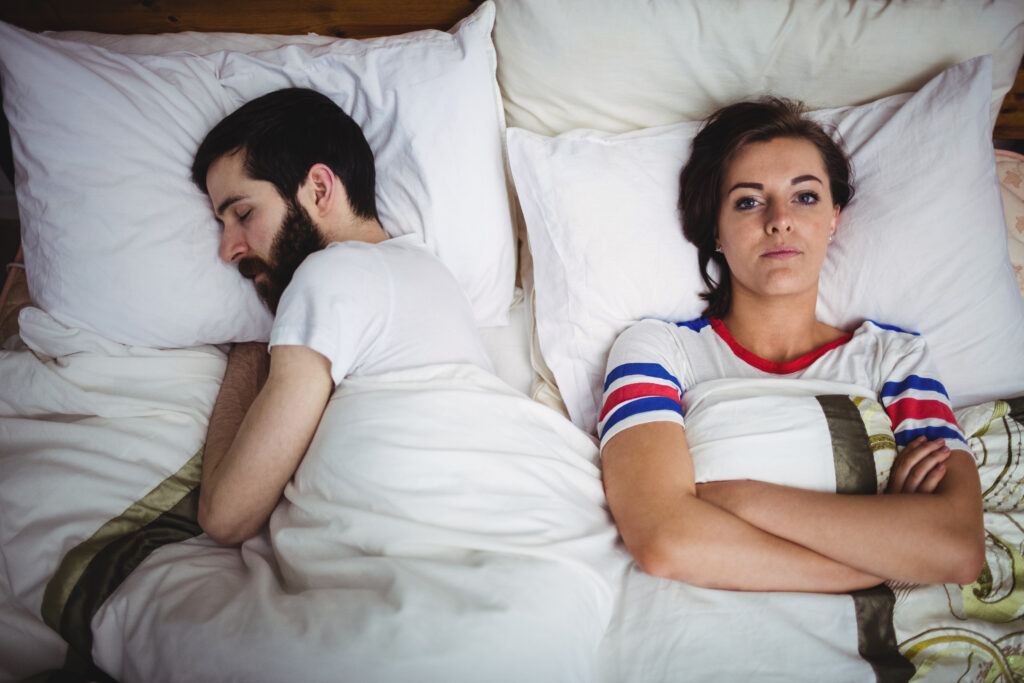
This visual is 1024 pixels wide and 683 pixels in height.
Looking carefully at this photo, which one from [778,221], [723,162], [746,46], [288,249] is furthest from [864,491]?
[288,249]

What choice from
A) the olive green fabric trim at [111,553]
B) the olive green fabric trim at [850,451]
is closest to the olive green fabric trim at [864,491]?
the olive green fabric trim at [850,451]

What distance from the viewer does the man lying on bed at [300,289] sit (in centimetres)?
100

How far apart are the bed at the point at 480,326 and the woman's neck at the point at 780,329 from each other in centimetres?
12

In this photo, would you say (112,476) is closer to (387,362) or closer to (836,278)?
(387,362)

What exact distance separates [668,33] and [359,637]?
1.42 metres

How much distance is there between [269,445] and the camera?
99 cm

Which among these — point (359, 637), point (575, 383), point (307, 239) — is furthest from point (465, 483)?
point (307, 239)

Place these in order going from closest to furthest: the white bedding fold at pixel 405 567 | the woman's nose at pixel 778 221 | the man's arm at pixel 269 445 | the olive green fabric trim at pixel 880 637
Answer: the white bedding fold at pixel 405 567 → the olive green fabric trim at pixel 880 637 → the man's arm at pixel 269 445 → the woman's nose at pixel 778 221

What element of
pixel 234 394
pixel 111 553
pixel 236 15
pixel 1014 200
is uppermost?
pixel 236 15

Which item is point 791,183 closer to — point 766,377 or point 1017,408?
point 766,377

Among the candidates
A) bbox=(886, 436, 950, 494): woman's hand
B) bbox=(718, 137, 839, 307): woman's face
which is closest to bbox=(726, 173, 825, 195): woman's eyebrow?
bbox=(718, 137, 839, 307): woman's face

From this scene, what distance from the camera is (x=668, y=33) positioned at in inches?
54.7

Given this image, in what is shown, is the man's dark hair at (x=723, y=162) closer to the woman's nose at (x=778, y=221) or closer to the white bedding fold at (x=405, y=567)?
the woman's nose at (x=778, y=221)

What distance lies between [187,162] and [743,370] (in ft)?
4.30
